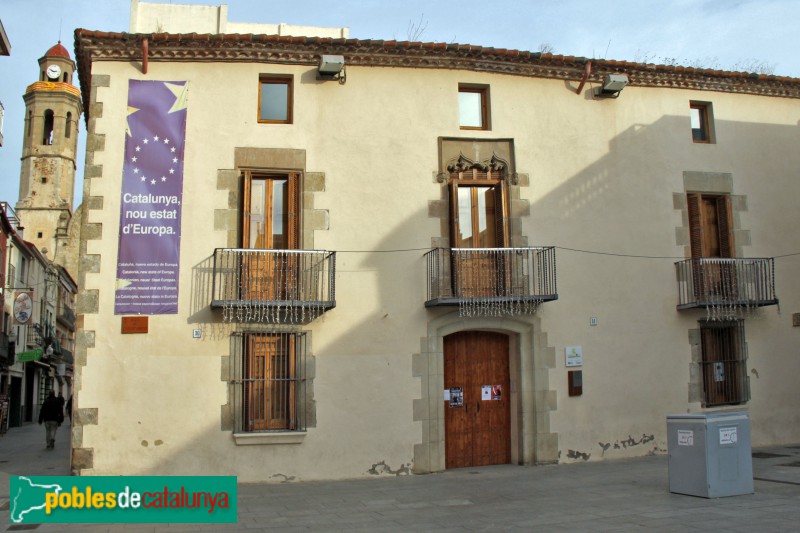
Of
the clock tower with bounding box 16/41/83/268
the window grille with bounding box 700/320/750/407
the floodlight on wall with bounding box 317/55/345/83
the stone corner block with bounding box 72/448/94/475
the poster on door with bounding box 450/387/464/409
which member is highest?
the clock tower with bounding box 16/41/83/268

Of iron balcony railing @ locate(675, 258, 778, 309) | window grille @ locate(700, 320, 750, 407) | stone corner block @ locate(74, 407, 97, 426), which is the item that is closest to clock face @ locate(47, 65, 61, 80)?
stone corner block @ locate(74, 407, 97, 426)

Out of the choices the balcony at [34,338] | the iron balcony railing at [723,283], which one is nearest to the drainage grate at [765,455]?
the iron balcony railing at [723,283]

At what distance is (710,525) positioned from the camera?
301 inches

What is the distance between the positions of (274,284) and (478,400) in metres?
4.23

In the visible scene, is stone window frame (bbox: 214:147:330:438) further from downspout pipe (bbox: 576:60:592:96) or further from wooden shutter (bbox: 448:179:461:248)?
downspout pipe (bbox: 576:60:592:96)

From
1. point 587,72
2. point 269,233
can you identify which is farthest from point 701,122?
point 269,233

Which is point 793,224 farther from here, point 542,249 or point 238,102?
point 238,102

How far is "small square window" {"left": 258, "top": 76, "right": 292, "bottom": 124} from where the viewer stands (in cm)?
1294

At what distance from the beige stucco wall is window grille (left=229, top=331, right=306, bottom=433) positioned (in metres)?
0.26

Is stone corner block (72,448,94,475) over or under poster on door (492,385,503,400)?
under

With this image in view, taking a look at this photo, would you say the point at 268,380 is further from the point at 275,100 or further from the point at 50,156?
the point at 50,156
